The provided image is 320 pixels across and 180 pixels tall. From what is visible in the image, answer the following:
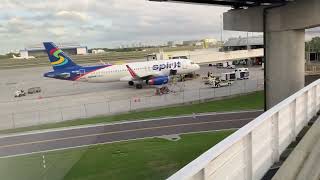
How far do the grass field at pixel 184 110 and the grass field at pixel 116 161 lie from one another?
387 inches

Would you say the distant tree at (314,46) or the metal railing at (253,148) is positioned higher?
the distant tree at (314,46)

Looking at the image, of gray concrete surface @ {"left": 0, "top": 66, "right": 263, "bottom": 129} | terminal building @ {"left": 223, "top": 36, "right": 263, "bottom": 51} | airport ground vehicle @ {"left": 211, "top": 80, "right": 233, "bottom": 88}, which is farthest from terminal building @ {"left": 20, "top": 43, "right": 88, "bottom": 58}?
terminal building @ {"left": 223, "top": 36, "right": 263, "bottom": 51}

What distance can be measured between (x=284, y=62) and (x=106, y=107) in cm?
2159

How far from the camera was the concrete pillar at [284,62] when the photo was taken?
A: 29722 millimetres

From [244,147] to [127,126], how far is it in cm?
2764

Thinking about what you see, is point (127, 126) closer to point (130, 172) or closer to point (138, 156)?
point (138, 156)

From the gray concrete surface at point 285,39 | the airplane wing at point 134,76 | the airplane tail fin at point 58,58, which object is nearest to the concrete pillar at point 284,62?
the gray concrete surface at point 285,39

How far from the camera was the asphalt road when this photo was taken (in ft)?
93.6

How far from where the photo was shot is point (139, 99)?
49.2 meters

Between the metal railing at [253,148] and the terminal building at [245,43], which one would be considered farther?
the terminal building at [245,43]

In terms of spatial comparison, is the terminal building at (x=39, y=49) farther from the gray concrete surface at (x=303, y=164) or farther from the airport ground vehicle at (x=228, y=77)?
the gray concrete surface at (x=303, y=164)

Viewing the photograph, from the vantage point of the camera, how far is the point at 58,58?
6341 centimetres

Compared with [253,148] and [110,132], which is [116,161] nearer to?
[110,132]

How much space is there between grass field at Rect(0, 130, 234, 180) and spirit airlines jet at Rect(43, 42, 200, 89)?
115 feet
